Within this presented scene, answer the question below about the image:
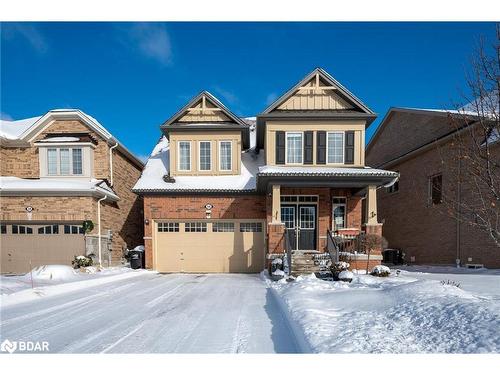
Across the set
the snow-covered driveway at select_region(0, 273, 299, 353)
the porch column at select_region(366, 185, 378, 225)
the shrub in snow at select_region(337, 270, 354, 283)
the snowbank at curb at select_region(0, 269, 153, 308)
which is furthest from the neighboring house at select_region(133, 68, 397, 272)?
the snow-covered driveway at select_region(0, 273, 299, 353)

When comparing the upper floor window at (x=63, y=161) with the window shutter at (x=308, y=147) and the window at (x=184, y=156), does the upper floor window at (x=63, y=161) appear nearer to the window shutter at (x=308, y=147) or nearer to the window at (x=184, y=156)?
the window at (x=184, y=156)

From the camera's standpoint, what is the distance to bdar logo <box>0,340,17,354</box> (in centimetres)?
414

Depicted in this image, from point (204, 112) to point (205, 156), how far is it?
2230 millimetres

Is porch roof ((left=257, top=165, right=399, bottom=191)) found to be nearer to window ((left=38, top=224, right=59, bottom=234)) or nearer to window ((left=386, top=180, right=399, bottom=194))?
window ((left=386, top=180, right=399, bottom=194))

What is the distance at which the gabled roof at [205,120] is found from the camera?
13445mm

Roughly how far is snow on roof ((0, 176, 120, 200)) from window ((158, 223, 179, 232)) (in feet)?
9.83

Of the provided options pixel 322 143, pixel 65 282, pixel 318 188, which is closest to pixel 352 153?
pixel 322 143

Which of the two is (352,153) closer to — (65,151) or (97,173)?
(97,173)

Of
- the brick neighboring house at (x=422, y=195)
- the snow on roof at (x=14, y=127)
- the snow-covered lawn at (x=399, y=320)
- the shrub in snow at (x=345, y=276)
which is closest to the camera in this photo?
the snow-covered lawn at (x=399, y=320)

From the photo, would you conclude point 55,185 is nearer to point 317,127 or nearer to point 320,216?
point 320,216

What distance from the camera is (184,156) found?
13.8m

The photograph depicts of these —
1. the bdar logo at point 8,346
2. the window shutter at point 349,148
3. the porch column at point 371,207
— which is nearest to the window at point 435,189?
the porch column at point 371,207

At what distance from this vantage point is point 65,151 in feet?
45.0

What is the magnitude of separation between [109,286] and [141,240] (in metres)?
8.46
